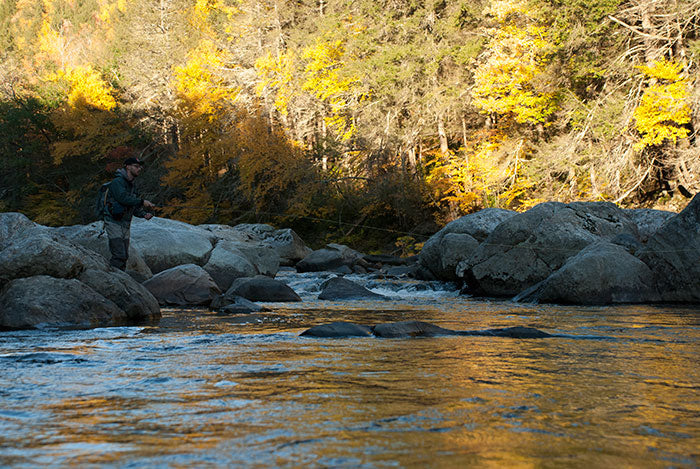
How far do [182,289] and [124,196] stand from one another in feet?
5.41

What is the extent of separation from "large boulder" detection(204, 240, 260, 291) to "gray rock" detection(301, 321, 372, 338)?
633cm

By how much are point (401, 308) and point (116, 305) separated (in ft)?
12.4

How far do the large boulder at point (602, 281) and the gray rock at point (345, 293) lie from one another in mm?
2765

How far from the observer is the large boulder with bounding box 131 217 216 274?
13.0 m

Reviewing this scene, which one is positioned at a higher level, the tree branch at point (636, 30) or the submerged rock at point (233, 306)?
the tree branch at point (636, 30)

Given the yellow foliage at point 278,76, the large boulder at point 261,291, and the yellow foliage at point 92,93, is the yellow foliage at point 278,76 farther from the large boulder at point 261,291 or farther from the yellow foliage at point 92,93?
the large boulder at point 261,291

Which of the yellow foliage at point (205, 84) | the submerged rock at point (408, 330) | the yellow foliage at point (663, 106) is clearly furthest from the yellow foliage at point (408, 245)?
the submerged rock at point (408, 330)

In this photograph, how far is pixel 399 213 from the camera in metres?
25.4

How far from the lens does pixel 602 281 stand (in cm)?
977

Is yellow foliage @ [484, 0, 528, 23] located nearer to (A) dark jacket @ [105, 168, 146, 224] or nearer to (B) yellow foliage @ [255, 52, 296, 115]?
(B) yellow foliage @ [255, 52, 296, 115]

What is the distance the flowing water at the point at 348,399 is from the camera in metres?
2.72

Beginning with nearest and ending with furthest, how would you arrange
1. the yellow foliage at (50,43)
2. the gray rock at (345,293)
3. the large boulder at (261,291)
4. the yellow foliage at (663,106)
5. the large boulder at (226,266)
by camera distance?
1. the large boulder at (261,291)
2. the gray rock at (345,293)
3. the large boulder at (226,266)
4. the yellow foliage at (663,106)
5. the yellow foliage at (50,43)

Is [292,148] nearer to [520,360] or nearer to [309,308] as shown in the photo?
[309,308]

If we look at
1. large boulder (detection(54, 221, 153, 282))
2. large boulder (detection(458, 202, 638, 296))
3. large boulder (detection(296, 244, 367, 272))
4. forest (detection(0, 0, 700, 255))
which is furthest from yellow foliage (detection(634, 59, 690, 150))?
large boulder (detection(54, 221, 153, 282))
